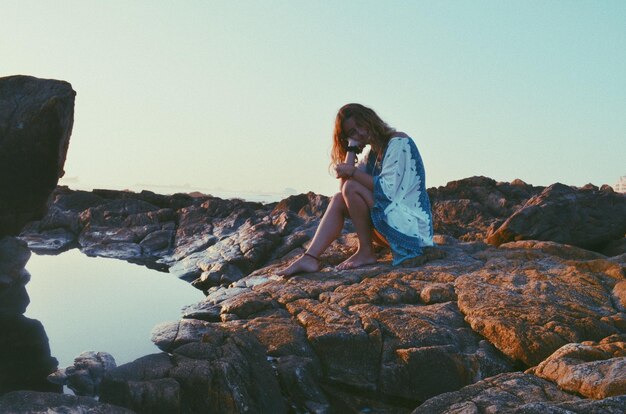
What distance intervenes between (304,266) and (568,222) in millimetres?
4536

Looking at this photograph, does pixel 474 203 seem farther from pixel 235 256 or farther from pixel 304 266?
pixel 304 266

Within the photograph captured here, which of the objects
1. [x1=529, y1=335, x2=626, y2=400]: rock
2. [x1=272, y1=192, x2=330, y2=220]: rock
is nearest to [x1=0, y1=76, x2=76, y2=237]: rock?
[x1=529, y1=335, x2=626, y2=400]: rock

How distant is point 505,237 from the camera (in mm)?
9047

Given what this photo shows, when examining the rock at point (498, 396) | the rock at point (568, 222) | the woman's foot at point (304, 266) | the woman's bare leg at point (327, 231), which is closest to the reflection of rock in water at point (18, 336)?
the woman's foot at point (304, 266)

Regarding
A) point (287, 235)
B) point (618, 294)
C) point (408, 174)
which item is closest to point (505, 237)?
point (408, 174)

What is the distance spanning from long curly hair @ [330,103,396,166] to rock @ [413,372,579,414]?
4022 millimetres

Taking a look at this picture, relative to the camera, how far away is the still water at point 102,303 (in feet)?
20.2

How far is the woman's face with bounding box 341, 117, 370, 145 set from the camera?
7.31 m

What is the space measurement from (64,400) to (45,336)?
10.1ft

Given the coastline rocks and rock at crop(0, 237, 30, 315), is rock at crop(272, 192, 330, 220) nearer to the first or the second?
rock at crop(0, 237, 30, 315)

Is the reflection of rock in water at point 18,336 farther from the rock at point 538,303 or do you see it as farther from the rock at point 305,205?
the rock at point 305,205

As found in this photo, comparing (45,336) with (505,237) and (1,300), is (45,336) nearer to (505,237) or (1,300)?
(1,300)

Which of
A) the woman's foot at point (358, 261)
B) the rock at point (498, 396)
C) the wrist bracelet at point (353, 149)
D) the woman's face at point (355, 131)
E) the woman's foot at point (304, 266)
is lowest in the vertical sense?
the rock at point (498, 396)

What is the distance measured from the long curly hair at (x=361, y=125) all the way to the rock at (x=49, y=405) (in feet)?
14.6
